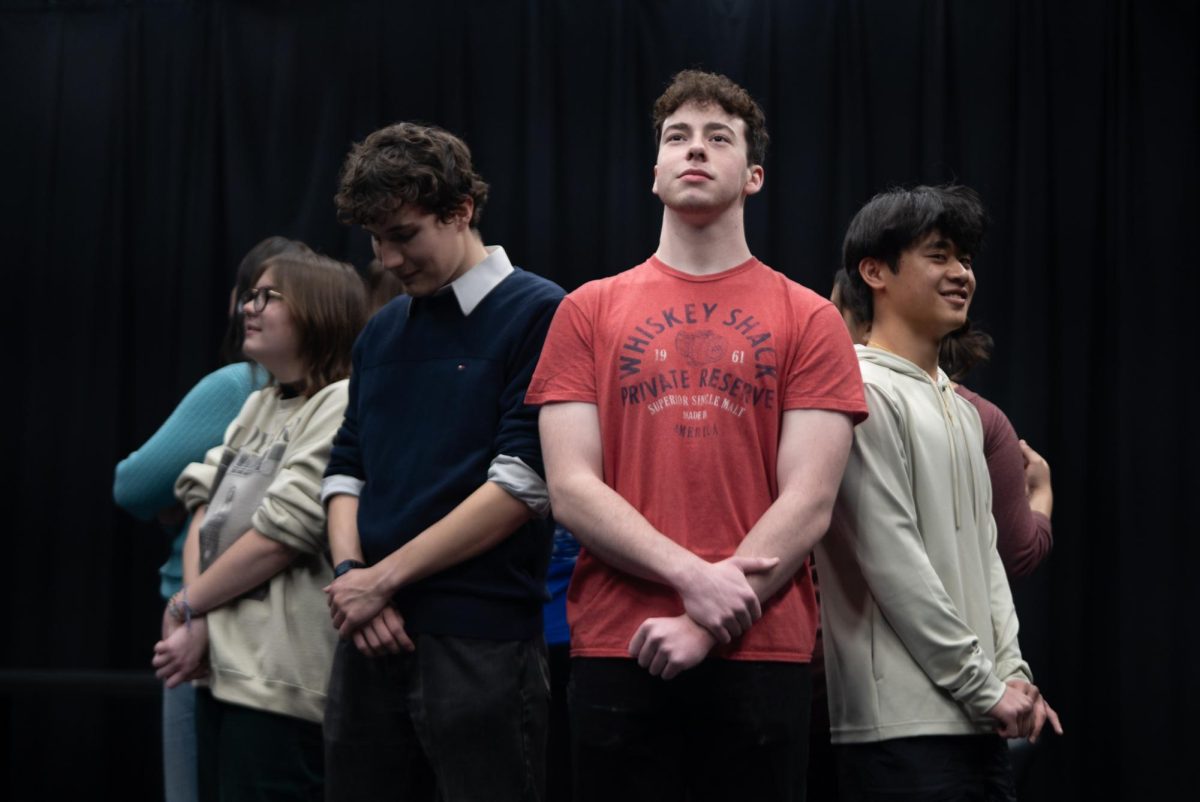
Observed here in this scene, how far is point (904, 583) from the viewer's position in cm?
181

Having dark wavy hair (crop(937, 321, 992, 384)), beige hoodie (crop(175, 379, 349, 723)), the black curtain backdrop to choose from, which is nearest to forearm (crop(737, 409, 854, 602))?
beige hoodie (crop(175, 379, 349, 723))

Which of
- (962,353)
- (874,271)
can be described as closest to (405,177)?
(874,271)

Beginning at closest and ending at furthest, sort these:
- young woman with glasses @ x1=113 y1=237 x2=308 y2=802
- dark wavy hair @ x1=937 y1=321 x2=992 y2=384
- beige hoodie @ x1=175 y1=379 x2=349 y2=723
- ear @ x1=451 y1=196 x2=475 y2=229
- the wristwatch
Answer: the wristwatch → ear @ x1=451 y1=196 x2=475 y2=229 → beige hoodie @ x1=175 y1=379 x2=349 y2=723 → young woman with glasses @ x1=113 y1=237 x2=308 y2=802 → dark wavy hair @ x1=937 y1=321 x2=992 y2=384

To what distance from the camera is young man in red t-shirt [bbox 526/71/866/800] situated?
5.32 ft

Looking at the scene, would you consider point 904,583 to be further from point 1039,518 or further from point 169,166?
point 169,166

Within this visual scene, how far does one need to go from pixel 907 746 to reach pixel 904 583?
0.23 meters

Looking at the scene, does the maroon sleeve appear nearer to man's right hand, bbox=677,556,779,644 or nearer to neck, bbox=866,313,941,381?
neck, bbox=866,313,941,381

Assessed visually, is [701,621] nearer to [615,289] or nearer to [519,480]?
[519,480]

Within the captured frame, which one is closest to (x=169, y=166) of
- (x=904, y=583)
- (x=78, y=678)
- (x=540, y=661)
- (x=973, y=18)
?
(x=78, y=678)

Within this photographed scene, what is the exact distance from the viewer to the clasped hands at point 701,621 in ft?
5.17

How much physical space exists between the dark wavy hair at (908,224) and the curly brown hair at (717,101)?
29 cm

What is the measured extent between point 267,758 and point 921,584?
1.09 m

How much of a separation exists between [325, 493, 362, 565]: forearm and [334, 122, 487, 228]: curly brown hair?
434mm

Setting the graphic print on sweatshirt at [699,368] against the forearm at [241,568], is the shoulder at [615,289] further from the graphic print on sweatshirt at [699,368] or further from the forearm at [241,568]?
the forearm at [241,568]
